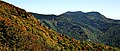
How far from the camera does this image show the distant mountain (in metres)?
33.8

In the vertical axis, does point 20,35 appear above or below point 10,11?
below

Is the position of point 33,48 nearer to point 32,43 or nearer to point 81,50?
point 32,43

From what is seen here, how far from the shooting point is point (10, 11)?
46.1 m

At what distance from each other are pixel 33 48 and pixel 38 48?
0.70 m

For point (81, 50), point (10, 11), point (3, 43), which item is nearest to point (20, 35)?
point (3, 43)

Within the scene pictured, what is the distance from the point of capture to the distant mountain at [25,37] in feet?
111

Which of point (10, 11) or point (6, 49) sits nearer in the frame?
point (6, 49)

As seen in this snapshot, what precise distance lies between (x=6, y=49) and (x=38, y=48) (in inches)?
164

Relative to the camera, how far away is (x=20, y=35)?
120 feet

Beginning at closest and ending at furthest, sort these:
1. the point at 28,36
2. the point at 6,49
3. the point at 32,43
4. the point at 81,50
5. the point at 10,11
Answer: the point at 6,49
the point at 32,43
the point at 28,36
the point at 10,11
the point at 81,50

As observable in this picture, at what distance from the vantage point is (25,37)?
36.4m

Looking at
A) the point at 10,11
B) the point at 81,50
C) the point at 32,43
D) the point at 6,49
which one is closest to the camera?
the point at 6,49

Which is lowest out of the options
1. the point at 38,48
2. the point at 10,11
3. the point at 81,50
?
the point at 81,50

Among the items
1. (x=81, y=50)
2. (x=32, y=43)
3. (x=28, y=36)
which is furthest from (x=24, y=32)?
(x=81, y=50)
